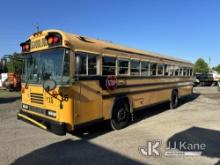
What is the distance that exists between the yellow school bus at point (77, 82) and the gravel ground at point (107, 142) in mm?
531

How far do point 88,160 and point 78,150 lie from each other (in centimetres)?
66

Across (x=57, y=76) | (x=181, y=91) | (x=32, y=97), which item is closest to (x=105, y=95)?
(x=57, y=76)

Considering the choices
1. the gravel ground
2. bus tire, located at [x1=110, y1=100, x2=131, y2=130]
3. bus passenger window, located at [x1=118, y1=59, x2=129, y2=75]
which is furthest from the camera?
bus passenger window, located at [x1=118, y1=59, x2=129, y2=75]

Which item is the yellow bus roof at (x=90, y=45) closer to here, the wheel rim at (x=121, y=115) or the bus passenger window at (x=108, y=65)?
the bus passenger window at (x=108, y=65)

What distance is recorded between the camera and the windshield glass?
17.2ft

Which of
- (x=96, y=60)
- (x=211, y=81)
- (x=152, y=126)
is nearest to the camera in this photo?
(x=96, y=60)

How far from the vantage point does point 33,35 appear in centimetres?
625

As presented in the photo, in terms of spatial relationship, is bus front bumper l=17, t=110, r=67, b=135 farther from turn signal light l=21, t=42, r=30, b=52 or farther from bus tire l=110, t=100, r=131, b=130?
bus tire l=110, t=100, r=131, b=130

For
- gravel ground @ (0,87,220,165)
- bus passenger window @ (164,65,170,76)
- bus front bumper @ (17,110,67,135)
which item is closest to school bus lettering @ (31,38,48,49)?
bus front bumper @ (17,110,67,135)

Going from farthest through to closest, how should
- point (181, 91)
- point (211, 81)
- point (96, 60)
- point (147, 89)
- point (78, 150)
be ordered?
point (211, 81) < point (181, 91) < point (147, 89) < point (96, 60) < point (78, 150)

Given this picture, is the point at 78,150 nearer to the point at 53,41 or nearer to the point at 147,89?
the point at 53,41

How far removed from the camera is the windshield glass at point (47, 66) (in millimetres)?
5230

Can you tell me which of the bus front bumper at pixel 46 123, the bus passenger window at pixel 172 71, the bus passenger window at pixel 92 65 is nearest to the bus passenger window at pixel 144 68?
the bus passenger window at pixel 172 71

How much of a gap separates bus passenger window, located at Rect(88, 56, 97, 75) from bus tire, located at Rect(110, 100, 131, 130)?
58.7 inches
